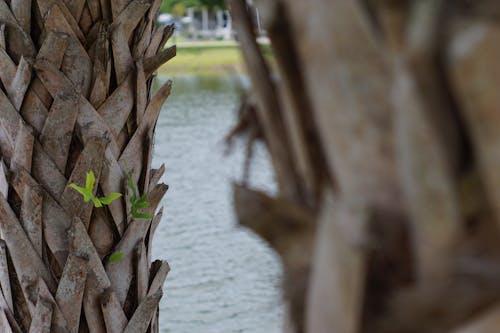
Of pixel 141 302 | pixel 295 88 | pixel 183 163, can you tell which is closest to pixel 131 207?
pixel 141 302

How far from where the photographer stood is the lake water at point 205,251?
184 centimetres

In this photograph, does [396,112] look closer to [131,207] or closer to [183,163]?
[131,207]

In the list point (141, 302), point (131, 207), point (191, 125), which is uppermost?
point (131, 207)

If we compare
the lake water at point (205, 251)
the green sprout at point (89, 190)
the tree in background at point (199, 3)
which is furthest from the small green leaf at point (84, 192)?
the lake water at point (205, 251)

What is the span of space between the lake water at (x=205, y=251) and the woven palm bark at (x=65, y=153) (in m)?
0.45

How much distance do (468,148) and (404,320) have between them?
49 millimetres

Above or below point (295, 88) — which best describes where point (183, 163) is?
below

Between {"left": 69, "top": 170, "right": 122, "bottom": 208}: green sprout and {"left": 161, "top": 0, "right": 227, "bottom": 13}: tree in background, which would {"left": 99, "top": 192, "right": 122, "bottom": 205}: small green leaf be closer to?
{"left": 69, "top": 170, "right": 122, "bottom": 208}: green sprout

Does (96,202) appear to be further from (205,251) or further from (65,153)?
(205,251)

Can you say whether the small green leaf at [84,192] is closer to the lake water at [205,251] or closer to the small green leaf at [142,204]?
the small green leaf at [142,204]

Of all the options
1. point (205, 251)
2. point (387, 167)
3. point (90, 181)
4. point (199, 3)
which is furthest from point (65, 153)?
point (199, 3)

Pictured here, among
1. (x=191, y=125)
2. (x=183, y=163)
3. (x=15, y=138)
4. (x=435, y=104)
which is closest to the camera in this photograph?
(x=435, y=104)

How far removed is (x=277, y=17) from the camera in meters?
0.24

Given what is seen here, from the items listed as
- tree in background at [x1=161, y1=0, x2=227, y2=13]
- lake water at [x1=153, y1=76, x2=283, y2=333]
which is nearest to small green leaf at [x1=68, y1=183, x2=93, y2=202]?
tree in background at [x1=161, y1=0, x2=227, y2=13]
